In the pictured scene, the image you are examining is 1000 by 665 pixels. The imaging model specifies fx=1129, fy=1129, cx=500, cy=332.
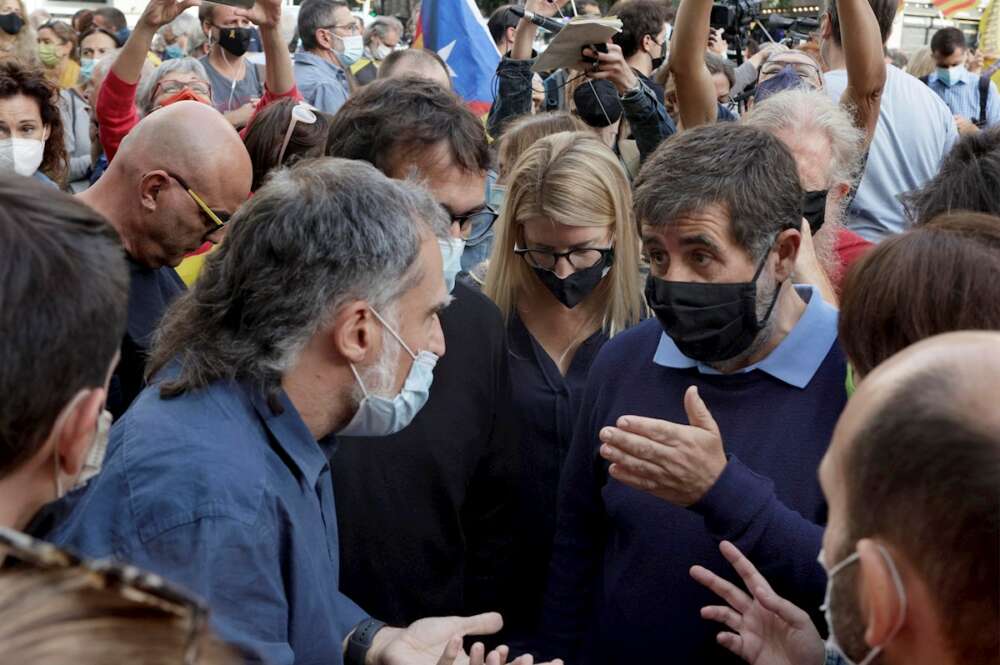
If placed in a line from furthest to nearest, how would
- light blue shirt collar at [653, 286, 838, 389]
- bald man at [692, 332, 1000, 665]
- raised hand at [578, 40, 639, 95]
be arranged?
1. raised hand at [578, 40, 639, 95]
2. light blue shirt collar at [653, 286, 838, 389]
3. bald man at [692, 332, 1000, 665]

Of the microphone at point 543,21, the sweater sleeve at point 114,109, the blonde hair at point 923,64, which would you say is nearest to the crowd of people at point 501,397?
the sweater sleeve at point 114,109

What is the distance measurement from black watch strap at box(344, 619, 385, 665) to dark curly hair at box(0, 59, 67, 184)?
3.48 m

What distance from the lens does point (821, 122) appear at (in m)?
3.86

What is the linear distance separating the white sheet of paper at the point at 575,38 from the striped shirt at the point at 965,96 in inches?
221

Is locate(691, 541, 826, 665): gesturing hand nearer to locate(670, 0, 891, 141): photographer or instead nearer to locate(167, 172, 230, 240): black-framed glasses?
locate(167, 172, 230, 240): black-framed glasses

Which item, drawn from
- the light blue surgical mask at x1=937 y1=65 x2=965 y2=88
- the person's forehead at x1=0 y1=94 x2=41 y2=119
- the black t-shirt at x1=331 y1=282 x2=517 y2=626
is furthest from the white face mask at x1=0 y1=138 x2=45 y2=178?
the light blue surgical mask at x1=937 y1=65 x2=965 y2=88

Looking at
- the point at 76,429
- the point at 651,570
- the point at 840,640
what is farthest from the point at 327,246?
the point at 840,640

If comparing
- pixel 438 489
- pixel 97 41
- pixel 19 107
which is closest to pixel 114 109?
pixel 19 107

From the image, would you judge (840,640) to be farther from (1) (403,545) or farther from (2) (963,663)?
(1) (403,545)

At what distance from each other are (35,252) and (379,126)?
2169 millimetres

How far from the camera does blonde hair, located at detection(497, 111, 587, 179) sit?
14.8ft

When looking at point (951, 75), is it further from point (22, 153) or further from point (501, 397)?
point (501, 397)

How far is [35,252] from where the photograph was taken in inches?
56.1

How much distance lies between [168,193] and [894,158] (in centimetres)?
318
